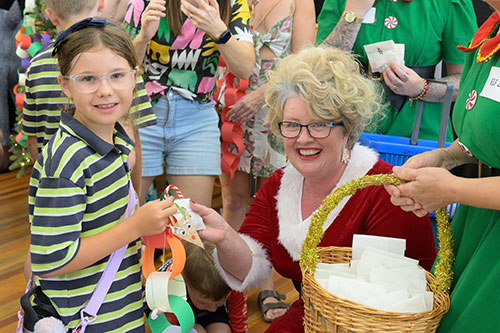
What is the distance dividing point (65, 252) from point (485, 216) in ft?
3.52

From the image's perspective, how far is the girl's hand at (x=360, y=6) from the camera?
231 cm

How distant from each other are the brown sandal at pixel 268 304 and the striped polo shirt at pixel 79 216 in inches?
50.9

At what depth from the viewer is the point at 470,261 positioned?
4.11 feet

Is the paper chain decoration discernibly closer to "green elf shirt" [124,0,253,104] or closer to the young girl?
the young girl

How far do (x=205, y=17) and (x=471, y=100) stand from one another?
4.29 feet

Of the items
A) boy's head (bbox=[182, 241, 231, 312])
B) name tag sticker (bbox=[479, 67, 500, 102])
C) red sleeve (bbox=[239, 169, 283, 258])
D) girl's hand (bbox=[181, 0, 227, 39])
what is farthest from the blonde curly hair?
boy's head (bbox=[182, 241, 231, 312])

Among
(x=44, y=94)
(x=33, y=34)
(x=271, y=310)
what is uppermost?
(x=33, y=34)

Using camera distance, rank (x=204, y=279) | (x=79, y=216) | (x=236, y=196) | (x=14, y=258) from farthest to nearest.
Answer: (x=14, y=258) → (x=236, y=196) → (x=204, y=279) → (x=79, y=216)

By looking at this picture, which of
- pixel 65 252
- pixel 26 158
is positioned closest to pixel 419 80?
pixel 65 252

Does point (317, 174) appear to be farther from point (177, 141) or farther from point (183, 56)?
point (183, 56)

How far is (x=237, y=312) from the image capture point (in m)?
2.43

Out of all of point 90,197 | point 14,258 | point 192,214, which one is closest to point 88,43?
point 90,197

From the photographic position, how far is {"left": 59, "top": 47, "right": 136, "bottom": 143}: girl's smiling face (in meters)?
1.50

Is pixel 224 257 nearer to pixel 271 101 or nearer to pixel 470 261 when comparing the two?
pixel 271 101
